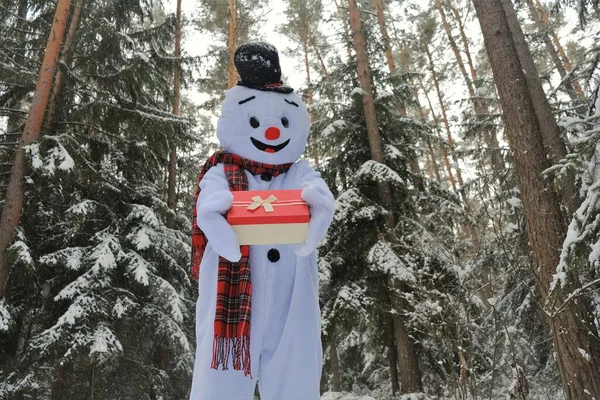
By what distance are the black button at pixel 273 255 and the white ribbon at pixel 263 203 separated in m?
0.40

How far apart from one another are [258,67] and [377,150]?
6184mm

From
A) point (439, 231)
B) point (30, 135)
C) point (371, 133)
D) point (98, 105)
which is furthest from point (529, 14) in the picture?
point (30, 135)

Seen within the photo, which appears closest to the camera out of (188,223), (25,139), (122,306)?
(25,139)

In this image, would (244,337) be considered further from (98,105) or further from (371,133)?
(98,105)

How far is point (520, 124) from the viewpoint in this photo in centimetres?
530

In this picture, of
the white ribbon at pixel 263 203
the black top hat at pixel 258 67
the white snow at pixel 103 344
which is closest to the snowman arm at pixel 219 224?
the white ribbon at pixel 263 203

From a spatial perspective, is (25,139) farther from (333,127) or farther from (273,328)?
(273,328)

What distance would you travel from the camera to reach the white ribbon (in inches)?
80.5

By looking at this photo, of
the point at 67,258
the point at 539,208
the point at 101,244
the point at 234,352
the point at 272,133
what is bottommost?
the point at 234,352

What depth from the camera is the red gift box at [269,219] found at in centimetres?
201

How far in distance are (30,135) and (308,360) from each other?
6774 mm

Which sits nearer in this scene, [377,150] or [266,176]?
[266,176]

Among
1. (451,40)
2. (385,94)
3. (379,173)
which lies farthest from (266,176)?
(451,40)

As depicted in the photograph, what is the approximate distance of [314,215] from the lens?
2.21 m
